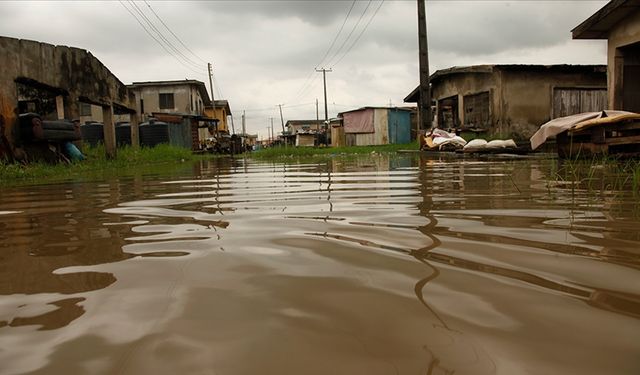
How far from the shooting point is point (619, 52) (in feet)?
31.1

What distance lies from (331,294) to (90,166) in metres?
9.29

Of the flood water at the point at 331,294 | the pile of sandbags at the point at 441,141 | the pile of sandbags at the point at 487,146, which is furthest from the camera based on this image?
the pile of sandbags at the point at 441,141

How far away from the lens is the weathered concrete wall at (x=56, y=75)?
8.52 meters

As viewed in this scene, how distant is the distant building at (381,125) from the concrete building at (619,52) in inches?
956

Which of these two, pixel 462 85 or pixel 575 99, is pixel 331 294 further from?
pixel 462 85

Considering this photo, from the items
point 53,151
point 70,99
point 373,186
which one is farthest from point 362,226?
point 70,99

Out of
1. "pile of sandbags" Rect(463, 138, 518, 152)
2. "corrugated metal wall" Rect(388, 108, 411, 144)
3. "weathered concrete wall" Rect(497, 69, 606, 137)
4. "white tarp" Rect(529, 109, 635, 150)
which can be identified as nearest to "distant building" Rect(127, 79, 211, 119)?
"corrugated metal wall" Rect(388, 108, 411, 144)

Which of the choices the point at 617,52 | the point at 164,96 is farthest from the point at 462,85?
the point at 164,96

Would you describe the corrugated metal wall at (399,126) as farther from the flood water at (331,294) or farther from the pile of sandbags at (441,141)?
the flood water at (331,294)

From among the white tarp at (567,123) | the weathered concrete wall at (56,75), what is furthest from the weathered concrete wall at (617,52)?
the weathered concrete wall at (56,75)

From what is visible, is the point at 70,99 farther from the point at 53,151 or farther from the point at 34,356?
the point at 34,356

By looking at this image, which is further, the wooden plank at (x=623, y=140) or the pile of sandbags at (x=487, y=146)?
the pile of sandbags at (x=487, y=146)

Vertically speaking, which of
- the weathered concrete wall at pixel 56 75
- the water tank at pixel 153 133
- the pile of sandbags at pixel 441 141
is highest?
the weathered concrete wall at pixel 56 75

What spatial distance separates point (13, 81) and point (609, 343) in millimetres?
10432
